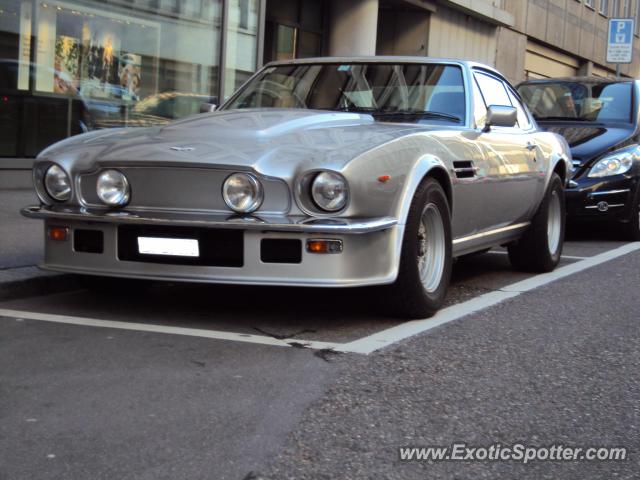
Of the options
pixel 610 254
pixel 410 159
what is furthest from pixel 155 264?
pixel 610 254

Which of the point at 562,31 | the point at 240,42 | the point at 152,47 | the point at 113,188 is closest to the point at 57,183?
the point at 113,188

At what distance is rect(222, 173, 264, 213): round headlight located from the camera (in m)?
4.82

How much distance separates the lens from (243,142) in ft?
16.6

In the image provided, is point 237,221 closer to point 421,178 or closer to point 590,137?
point 421,178

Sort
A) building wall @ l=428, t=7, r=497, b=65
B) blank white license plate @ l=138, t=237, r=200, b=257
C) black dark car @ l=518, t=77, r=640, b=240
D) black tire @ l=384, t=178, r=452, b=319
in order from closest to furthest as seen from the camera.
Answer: blank white license plate @ l=138, t=237, r=200, b=257 < black tire @ l=384, t=178, r=452, b=319 < black dark car @ l=518, t=77, r=640, b=240 < building wall @ l=428, t=7, r=497, b=65

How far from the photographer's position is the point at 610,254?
9156 mm

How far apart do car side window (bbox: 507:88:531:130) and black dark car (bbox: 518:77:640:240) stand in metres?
2.39

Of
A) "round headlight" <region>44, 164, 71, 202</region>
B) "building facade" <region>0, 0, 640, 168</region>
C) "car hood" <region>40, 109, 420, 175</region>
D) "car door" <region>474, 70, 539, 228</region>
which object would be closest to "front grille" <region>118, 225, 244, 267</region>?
"car hood" <region>40, 109, 420, 175</region>

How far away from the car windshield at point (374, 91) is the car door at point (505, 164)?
0.98 feet

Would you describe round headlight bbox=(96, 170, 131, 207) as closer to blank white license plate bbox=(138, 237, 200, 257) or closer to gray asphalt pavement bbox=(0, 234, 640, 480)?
blank white license plate bbox=(138, 237, 200, 257)

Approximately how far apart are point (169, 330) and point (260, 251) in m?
0.64

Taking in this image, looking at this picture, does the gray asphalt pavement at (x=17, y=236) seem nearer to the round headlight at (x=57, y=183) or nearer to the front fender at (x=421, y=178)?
the round headlight at (x=57, y=183)

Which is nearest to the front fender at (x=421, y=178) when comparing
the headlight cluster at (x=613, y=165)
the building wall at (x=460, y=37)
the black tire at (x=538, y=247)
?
the black tire at (x=538, y=247)

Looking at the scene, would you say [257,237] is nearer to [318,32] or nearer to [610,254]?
[610,254]
